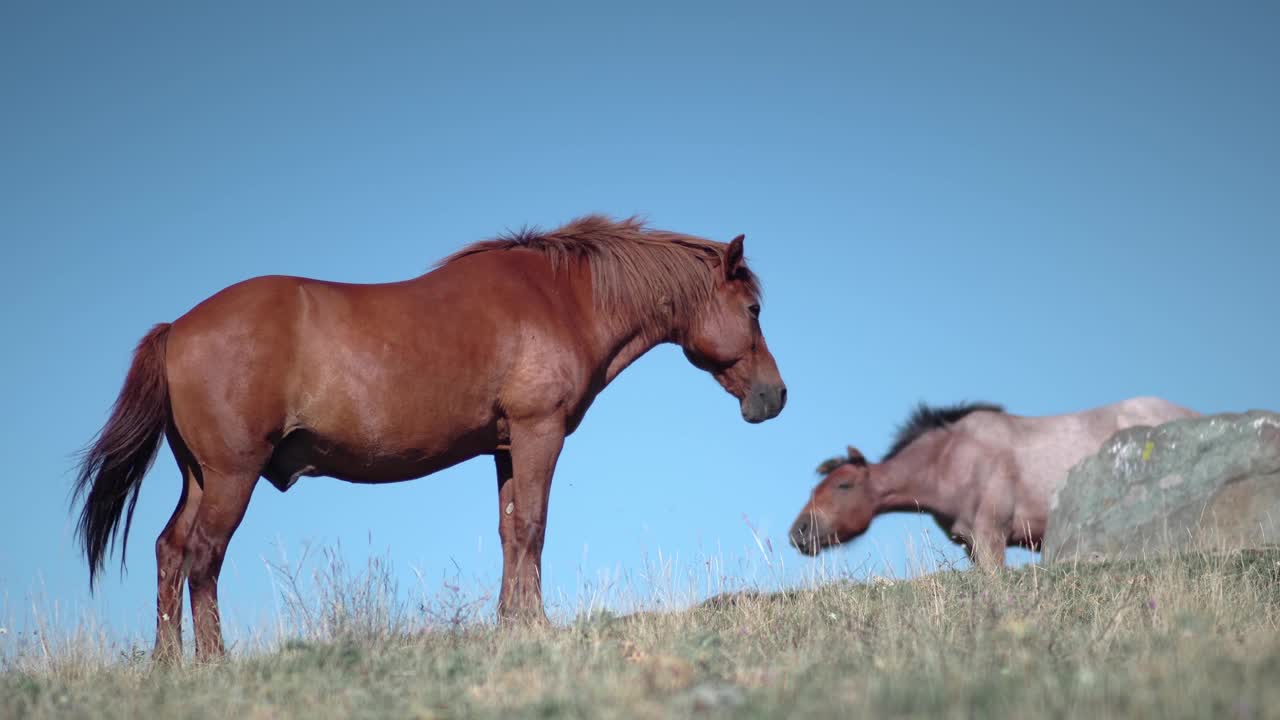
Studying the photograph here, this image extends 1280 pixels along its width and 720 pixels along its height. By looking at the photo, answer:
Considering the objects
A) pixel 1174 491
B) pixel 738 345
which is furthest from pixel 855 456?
pixel 738 345

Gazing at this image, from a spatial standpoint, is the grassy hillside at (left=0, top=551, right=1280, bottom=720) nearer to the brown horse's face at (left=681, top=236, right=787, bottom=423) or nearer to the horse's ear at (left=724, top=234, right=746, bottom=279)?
the brown horse's face at (left=681, top=236, right=787, bottom=423)

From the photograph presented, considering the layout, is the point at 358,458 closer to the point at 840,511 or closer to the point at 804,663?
the point at 804,663

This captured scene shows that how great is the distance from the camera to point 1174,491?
35.3ft

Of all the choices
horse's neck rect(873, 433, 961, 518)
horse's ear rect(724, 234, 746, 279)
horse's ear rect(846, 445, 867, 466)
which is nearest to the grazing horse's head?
horse's ear rect(846, 445, 867, 466)

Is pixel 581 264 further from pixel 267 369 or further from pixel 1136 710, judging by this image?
pixel 1136 710

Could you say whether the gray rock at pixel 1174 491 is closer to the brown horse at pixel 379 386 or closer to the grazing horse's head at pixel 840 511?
the grazing horse's head at pixel 840 511

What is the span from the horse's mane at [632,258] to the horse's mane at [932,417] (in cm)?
625

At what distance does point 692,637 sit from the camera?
5543 mm

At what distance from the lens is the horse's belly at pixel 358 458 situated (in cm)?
681

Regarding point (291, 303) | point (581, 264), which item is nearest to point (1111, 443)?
point (581, 264)

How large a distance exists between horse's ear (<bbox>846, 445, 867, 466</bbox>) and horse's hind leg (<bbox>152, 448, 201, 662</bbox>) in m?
8.93

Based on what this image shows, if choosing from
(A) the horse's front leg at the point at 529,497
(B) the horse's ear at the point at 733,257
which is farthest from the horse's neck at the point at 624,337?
(A) the horse's front leg at the point at 529,497

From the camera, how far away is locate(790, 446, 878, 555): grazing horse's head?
542 inches

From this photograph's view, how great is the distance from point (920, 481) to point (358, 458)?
28.3 feet
